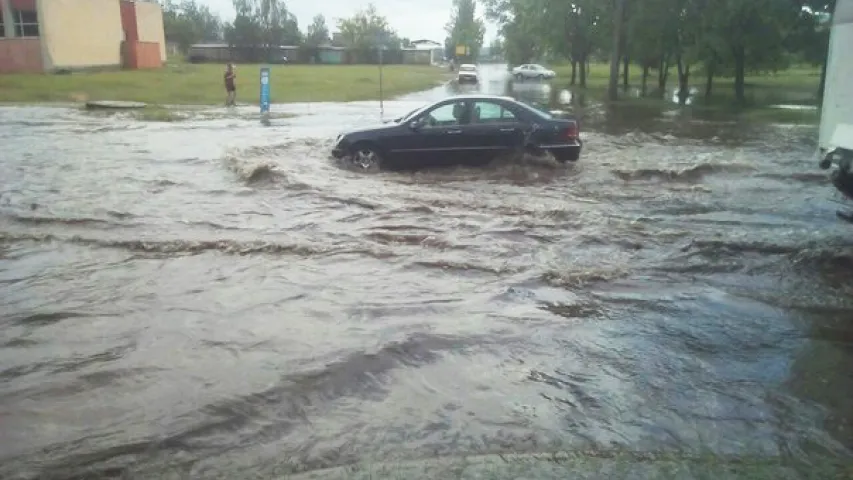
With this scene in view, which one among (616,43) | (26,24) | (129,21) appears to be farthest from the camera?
(129,21)

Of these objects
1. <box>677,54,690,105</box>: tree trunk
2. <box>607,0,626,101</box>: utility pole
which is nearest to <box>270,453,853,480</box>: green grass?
<box>607,0,626,101</box>: utility pole

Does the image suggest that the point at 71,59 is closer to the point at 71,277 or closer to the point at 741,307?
the point at 71,277

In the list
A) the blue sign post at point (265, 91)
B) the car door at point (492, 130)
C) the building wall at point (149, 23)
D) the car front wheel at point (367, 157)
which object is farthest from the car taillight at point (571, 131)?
the building wall at point (149, 23)

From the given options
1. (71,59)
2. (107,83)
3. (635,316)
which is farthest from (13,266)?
(71,59)

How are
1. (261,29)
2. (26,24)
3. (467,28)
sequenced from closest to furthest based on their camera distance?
(26,24) → (261,29) → (467,28)

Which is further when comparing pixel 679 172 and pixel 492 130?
pixel 679 172

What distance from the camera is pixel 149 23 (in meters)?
56.3

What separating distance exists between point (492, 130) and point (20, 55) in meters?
37.1

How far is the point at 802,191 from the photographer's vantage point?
1190cm

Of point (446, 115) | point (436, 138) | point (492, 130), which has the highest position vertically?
point (446, 115)

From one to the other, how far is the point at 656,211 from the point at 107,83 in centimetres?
3368

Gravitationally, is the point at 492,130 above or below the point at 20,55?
below

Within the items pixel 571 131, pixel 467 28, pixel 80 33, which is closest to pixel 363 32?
pixel 467 28

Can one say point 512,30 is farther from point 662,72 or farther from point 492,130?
point 492,130
